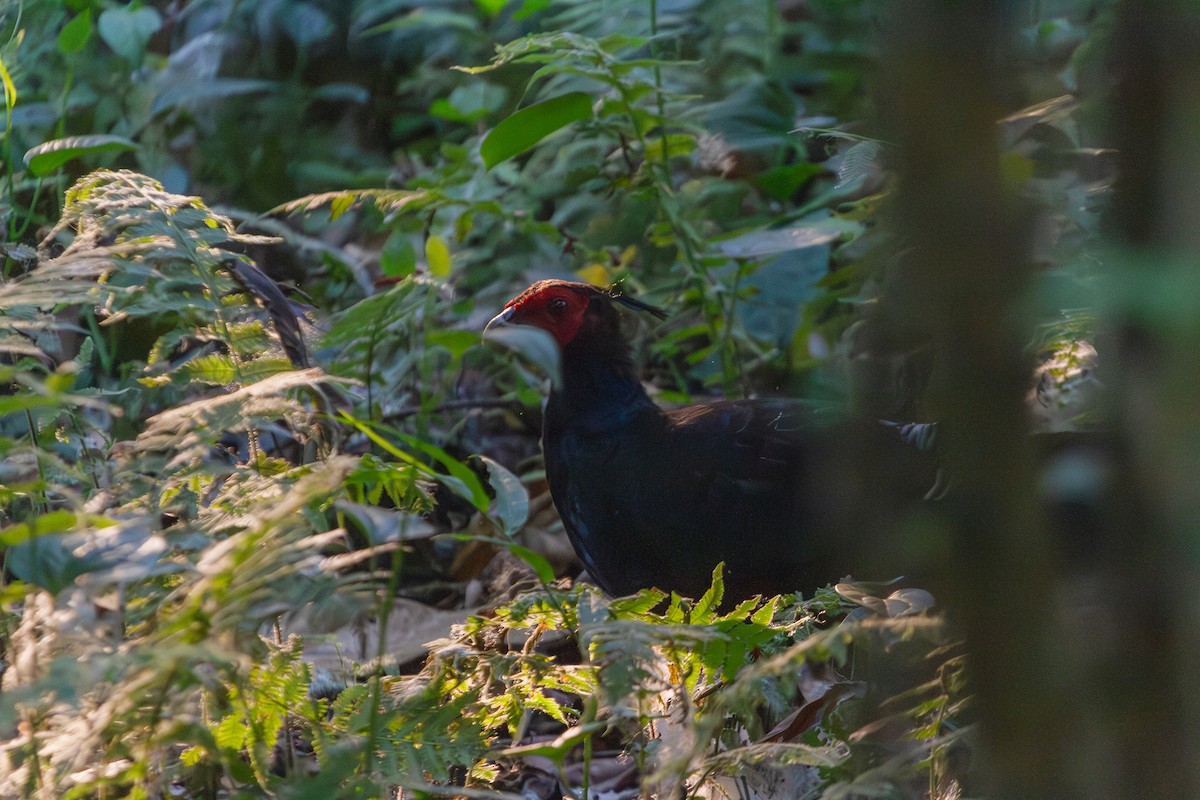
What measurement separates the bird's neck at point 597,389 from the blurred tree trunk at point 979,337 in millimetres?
2154

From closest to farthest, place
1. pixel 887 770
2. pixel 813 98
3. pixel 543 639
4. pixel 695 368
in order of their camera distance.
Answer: pixel 887 770 < pixel 543 639 < pixel 695 368 < pixel 813 98

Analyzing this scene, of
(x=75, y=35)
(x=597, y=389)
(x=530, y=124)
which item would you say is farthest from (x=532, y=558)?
(x=75, y=35)

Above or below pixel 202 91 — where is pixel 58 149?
above

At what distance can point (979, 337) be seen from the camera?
34.7 inches

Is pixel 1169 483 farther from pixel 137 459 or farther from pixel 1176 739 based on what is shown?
pixel 137 459

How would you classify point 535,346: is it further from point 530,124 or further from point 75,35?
point 75,35

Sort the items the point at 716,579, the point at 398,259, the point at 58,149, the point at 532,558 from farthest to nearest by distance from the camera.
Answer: the point at 398,259
the point at 58,149
the point at 716,579
the point at 532,558

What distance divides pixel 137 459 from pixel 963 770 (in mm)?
1183

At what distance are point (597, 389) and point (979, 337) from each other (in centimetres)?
231

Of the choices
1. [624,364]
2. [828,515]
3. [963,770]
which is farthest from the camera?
[624,364]

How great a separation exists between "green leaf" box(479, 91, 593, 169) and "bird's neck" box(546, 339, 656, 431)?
0.56 m

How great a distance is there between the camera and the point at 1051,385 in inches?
104

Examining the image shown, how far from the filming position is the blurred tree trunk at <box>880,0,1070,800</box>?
0.85 metres

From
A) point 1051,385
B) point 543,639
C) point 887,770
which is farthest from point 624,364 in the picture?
point 887,770
